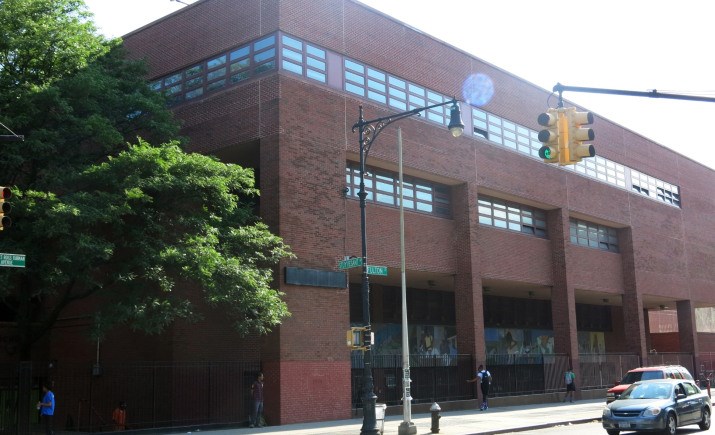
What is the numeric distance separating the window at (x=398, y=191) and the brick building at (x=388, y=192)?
80mm

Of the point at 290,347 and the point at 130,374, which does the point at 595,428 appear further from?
the point at 130,374

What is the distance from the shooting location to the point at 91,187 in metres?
21.9

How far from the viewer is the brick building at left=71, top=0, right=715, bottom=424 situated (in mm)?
26266

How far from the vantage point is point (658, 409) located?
1878 centimetres

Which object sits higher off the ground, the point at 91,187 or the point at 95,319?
the point at 91,187

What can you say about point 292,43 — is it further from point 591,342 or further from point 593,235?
point 591,342

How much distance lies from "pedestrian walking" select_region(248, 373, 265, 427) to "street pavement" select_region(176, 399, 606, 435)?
1.26 feet

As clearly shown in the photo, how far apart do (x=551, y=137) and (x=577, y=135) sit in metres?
0.45

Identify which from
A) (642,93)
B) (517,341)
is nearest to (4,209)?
(642,93)

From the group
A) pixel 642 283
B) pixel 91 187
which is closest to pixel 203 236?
pixel 91 187

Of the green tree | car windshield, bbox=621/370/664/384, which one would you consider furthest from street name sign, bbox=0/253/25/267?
car windshield, bbox=621/370/664/384

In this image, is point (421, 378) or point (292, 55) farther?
point (421, 378)

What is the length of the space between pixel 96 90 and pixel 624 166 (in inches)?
1324

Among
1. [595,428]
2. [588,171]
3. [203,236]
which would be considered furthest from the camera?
[588,171]
